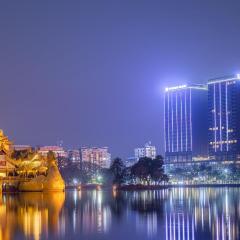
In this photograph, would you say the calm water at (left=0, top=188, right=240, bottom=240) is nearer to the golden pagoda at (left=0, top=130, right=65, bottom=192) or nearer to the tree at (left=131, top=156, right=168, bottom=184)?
the golden pagoda at (left=0, top=130, right=65, bottom=192)

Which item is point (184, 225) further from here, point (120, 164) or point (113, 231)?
point (120, 164)

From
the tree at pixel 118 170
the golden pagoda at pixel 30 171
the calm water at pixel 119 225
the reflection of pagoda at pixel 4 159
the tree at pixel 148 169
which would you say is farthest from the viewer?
the tree at pixel 118 170

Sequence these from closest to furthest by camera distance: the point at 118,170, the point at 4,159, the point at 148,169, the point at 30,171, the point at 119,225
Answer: the point at 119,225 < the point at 4,159 < the point at 30,171 < the point at 148,169 < the point at 118,170

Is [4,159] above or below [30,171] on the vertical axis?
above

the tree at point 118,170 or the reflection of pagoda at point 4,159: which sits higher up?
the reflection of pagoda at point 4,159

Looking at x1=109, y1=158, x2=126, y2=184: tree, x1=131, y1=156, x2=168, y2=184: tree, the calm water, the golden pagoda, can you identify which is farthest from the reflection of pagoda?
the calm water

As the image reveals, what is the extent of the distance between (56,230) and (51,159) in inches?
2182

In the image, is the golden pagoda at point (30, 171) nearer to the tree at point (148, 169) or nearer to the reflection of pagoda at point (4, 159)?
the reflection of pagoda at point (4, 159)

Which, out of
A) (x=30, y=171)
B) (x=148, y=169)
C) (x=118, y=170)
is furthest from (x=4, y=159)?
(x=118, y=170)

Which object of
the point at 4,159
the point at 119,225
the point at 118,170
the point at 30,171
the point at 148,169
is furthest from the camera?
the point at 118,170

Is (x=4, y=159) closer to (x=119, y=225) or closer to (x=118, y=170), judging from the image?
(x=118, y=170)

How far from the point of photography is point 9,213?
41594mm

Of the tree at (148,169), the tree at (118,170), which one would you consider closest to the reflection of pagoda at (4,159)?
the tree at (148,169)

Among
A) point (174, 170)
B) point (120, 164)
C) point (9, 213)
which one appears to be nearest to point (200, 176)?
point (174, 170)
